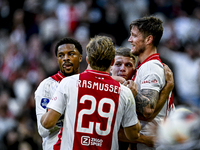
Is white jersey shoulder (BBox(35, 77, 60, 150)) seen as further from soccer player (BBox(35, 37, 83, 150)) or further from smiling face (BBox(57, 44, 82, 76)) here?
smiling face (BBox(57, 44, 82, 76))

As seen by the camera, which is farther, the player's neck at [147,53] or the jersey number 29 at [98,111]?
the player's neck at [147,53]

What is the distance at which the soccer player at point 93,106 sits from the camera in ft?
9.82

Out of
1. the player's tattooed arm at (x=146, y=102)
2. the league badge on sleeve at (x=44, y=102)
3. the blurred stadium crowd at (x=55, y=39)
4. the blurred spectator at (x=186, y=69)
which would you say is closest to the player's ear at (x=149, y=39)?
the player's tattooed arm at (x=146, y=102)

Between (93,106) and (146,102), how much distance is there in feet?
2.06

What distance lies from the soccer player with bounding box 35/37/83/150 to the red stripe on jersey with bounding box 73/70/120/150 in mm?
663

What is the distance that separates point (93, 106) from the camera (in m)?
3.02

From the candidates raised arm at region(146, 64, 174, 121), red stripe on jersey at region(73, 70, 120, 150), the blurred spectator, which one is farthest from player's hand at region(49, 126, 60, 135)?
the blurred spectator

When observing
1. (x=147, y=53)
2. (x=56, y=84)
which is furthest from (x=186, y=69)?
(x=56, y=84)

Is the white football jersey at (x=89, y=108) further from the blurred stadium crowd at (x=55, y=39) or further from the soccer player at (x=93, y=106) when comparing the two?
the blurred stadium crowd at (x=55, y=39)

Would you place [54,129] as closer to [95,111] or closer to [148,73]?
[95,111]

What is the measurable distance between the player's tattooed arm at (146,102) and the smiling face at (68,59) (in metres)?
1.13

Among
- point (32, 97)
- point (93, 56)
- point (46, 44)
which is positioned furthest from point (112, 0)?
point (93, 56)

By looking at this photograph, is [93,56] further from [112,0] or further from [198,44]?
[112,0]

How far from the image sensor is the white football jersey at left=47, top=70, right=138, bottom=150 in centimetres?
300
